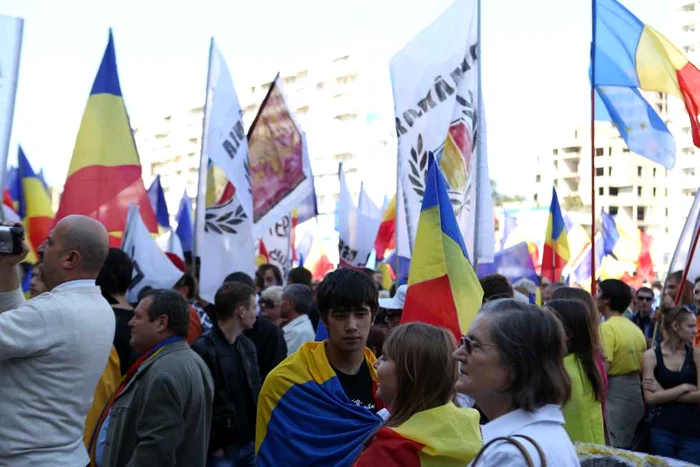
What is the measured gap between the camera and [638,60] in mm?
9273

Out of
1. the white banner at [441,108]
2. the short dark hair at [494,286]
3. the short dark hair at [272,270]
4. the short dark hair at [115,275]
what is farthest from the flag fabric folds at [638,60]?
the short dark hair at [272,270]

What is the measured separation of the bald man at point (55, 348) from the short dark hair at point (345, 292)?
929 mm

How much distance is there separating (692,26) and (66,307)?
100 meters

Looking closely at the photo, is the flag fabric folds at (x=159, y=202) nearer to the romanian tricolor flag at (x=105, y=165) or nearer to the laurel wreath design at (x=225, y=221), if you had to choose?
the laurel wreath design at (x=225, y=221)

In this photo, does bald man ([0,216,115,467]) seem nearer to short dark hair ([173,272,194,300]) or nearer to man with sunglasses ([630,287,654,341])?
short dark hair ([173,272,194,300])

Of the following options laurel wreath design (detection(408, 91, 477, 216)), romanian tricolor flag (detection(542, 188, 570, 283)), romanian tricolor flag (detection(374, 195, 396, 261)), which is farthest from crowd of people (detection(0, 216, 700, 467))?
romanian tricolor flag (detection(374, 195, 396, 261))

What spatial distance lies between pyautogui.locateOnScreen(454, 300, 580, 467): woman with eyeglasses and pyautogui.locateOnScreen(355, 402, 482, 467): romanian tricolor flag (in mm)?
532

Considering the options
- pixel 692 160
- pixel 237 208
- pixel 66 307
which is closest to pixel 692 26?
pixel 692 160

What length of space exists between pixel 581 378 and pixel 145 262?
15.9ft

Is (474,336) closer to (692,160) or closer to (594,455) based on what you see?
(594,455)

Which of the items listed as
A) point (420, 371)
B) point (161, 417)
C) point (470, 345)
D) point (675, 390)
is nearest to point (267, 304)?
point (675, 390)

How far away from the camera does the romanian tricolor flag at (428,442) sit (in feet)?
10.4

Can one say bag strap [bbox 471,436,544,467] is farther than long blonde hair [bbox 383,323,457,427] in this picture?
No

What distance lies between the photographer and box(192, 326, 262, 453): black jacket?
19.2ft
